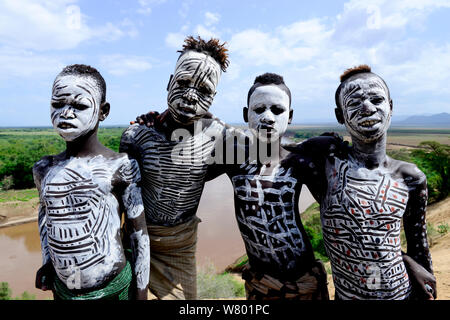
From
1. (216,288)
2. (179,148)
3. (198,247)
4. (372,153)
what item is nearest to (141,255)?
(179,148)

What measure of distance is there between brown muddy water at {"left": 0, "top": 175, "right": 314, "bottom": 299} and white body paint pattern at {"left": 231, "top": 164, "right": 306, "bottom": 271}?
7.13m

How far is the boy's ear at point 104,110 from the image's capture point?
2.26 meters

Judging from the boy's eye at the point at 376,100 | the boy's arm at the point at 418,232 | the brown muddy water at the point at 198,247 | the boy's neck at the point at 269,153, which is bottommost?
the brown muddy water at the point at 198,247

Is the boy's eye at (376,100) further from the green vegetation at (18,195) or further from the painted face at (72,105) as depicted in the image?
the green vegetation at (18,195)

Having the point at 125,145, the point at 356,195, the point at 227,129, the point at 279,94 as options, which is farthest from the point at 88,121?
the point at 356,195

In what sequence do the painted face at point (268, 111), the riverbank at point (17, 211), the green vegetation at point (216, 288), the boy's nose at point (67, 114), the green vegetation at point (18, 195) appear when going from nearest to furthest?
1. the boy's nose at point (67, 114)
2. the painted face at point (268, 111)
3. the green vegetation at point (216, 288)
4. the riverbank at point (17, 211)
5. the green vegetation at point (18, 195)

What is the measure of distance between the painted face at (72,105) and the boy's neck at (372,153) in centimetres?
195

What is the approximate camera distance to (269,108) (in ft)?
7.64

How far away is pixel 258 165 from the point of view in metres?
2.45

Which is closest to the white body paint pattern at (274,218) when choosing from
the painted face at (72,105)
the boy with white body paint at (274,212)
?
the boy with white body paint at (274,212)

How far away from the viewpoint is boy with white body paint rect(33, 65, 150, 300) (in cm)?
204

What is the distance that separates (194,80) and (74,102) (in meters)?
0.88

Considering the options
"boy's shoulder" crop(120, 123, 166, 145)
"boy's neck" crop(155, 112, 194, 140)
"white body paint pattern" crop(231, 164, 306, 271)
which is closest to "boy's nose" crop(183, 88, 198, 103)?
"boy's neck" crop(155, 112, 194, 140)
